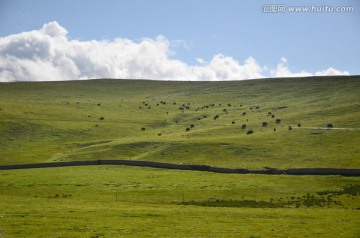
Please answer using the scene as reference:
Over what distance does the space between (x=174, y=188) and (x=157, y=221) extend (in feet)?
79.7

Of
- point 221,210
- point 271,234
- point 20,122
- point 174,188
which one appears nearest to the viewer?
point 271,234

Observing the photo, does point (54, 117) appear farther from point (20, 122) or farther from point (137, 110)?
point (137, 110)

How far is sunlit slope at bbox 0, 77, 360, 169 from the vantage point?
9288cm

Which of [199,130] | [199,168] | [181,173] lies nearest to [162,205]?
[181,173]

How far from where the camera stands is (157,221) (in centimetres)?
4131

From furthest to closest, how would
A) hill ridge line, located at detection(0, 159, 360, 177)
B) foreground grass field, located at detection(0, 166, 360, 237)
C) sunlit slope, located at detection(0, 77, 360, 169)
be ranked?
sunlit slope, located at detection(0, 77, 360, 169) < hill ridge line, located at detection(0, 159, 360, 177) < foreground grass field, located at detection(0, 166, 360, 237)

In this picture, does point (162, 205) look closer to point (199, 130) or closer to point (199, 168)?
point (199, 168)

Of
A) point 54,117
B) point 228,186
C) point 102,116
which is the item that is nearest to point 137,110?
point 102,116

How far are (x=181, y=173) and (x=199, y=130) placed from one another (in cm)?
5034

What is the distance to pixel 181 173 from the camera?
7856cm

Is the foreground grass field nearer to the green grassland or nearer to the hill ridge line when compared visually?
the green grassland

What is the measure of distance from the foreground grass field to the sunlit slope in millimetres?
14715

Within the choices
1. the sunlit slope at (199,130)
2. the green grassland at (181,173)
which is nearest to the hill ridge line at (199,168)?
the green grassland at (181,173)

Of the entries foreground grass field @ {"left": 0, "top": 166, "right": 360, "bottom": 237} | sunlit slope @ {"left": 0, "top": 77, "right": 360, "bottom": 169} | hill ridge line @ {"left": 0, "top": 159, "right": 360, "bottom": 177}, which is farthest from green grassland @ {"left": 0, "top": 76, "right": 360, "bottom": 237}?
hill ridge line @ {"left": 0, "top": 159, "right": 360, "bottom": 177}
